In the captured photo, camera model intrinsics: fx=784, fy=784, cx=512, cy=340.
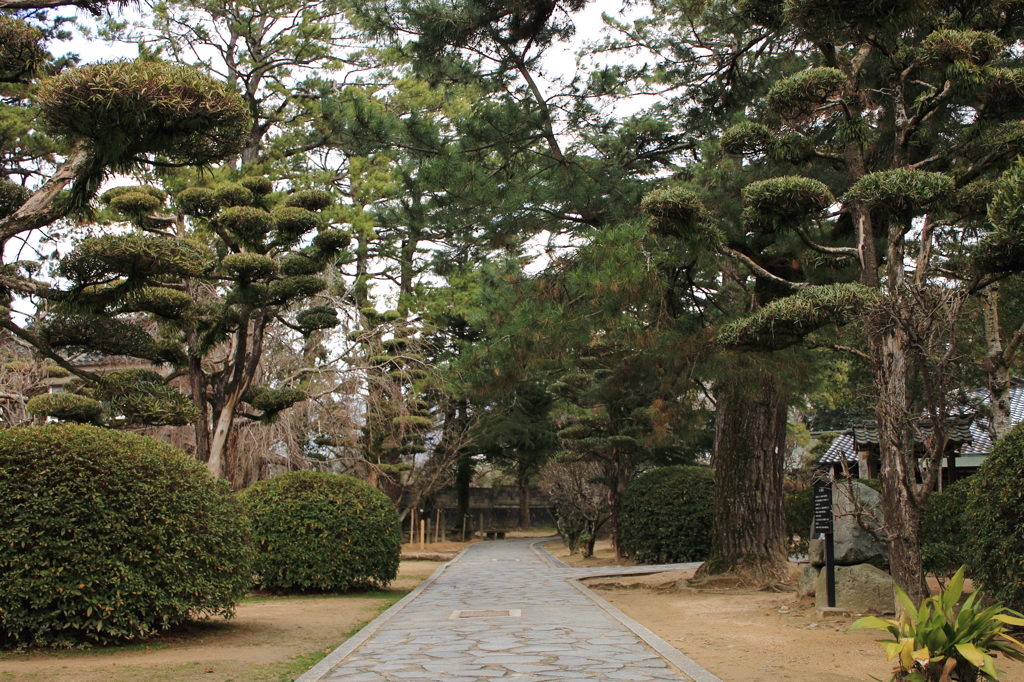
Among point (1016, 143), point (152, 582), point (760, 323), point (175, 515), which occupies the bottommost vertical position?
point (152, 582)

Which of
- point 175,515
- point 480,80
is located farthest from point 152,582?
point 480,80

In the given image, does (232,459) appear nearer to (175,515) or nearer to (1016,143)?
(175,515)

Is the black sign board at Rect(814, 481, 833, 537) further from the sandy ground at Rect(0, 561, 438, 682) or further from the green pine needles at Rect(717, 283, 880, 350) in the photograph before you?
the sandy ground at Rect(0, 561, 438, 682)

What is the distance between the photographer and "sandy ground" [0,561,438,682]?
5.41m

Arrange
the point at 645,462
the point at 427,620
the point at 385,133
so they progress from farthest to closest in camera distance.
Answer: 1. the point at 645,462
2. the point at 385,133
3. the point at 427,620

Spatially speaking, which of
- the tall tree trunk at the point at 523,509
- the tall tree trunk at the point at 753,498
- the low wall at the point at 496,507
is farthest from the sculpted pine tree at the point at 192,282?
the tall tree trunk at the point at 523,509

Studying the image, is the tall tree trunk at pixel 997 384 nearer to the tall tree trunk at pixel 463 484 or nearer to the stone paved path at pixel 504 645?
the stone paved path at pixel 504 645

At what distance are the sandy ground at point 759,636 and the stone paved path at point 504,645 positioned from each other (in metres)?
0.50

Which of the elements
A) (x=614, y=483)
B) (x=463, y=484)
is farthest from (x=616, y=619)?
(x=463, y=484)

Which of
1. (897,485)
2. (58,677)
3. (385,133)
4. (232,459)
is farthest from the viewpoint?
(232,459)

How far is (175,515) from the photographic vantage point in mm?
6797

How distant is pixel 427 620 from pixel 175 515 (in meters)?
3.19

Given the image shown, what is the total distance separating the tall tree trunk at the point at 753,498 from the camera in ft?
37.9

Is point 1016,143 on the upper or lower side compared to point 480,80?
lower
